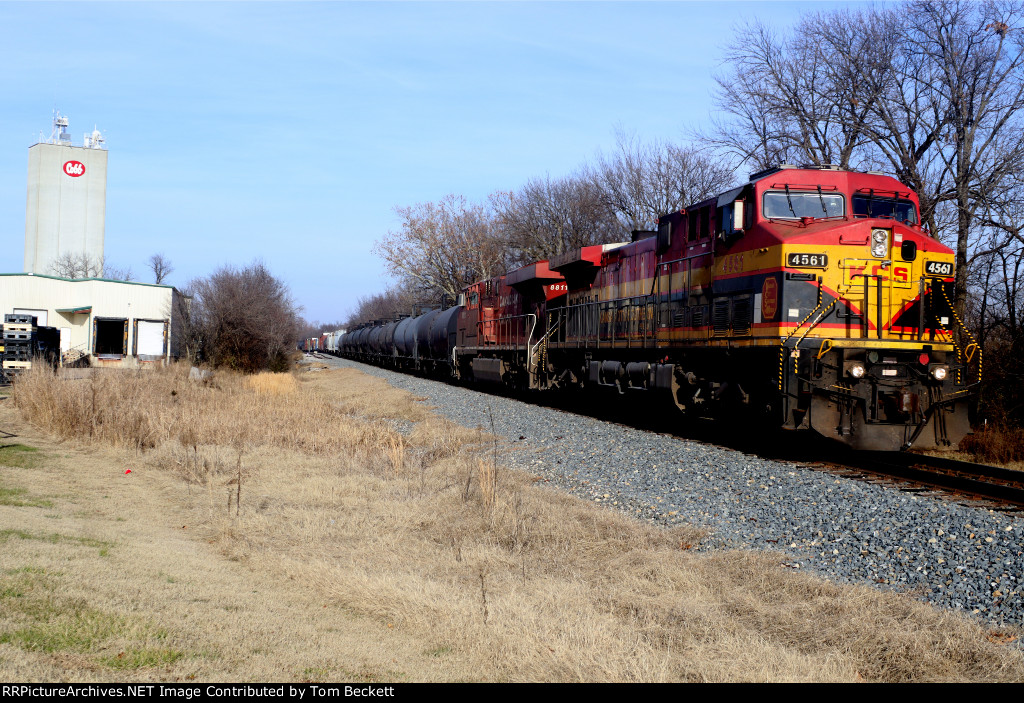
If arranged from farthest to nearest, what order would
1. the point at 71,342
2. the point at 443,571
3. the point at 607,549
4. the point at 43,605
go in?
1. the point at 71,342
2. the point at 607,549
3. the point at 443,571
4. the point at 43,605

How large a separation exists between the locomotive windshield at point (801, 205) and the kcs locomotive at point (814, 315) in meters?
0.01

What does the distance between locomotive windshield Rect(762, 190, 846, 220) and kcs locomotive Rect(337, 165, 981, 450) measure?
15 mm

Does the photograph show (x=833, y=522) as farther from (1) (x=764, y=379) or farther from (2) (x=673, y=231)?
(2) (x=673, y=231)

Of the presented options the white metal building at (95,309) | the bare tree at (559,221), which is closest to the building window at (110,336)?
the white metal building at (95,309)

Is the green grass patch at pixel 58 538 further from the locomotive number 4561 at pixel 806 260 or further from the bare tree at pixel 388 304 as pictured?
the bare tree at pixel 388 304

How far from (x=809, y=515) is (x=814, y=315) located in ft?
13.1

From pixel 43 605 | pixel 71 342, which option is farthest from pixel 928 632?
pixel 71 342

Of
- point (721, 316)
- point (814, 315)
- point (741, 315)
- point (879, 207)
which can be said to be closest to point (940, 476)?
point (814, 315)

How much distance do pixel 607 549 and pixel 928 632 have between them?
2568 mm

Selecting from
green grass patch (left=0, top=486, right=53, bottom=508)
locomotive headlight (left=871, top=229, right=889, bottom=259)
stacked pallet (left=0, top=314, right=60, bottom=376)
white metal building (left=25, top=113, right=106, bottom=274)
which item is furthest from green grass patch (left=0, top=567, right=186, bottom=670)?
white metal building (left=25, top=113, right=106, bottom=274)

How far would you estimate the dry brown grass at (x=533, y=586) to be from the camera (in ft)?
13.2

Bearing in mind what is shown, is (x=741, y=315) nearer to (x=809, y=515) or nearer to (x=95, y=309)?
(x=809, y=515)

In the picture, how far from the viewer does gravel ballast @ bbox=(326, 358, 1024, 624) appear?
5.50m

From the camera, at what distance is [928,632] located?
14.3 feet
